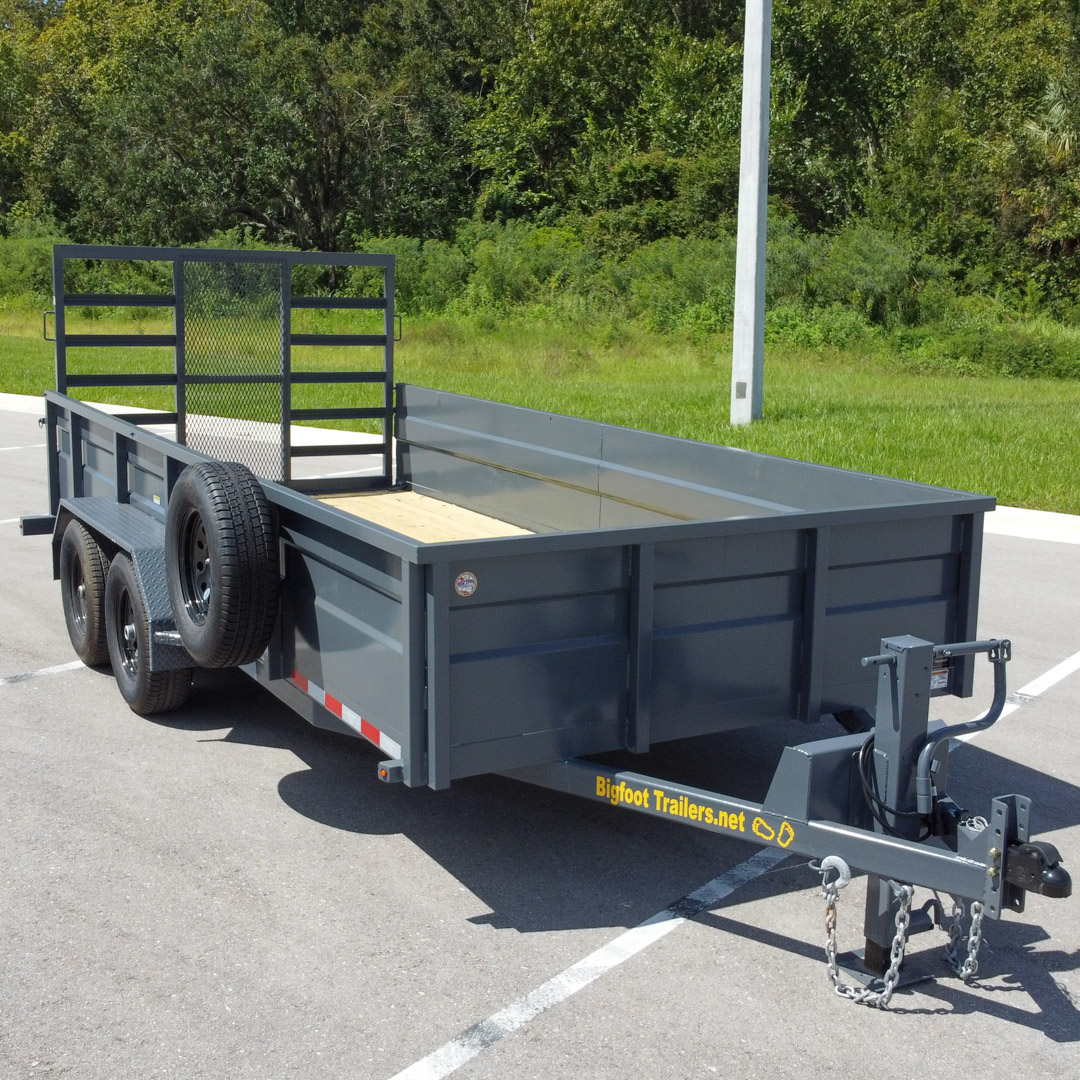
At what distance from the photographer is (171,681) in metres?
6.02

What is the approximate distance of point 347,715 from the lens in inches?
175

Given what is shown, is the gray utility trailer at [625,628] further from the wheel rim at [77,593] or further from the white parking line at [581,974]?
the white parking line at [581,974]

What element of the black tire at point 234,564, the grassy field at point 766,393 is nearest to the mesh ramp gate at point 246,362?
the grassy field at point 766,393

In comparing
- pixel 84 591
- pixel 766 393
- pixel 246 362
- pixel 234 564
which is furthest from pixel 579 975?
pixel 766 393

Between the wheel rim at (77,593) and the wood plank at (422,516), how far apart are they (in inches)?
53.1

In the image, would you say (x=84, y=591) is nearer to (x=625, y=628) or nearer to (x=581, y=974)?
(x=625, y=628)

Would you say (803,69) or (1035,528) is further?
(803,69)

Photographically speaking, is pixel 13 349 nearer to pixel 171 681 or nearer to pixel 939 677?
pixel 171 681

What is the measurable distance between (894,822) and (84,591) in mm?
4363

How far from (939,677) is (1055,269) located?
3068cm

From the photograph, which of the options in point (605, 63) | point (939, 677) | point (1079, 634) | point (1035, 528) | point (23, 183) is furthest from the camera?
point (23, 183)

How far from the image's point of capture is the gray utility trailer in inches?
149

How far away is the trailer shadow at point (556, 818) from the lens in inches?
178

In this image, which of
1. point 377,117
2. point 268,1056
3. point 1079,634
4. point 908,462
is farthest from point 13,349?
point 268,1056
